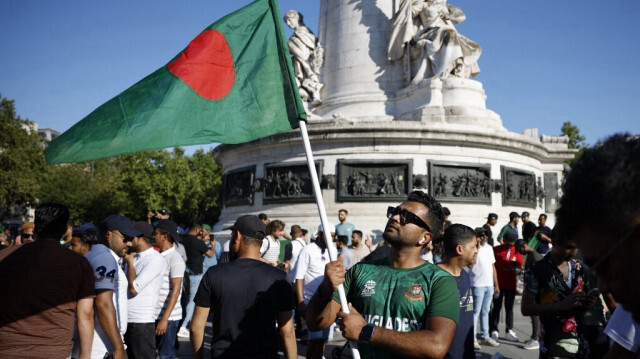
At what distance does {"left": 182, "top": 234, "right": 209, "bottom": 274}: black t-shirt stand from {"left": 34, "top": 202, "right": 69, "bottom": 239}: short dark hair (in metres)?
5.34

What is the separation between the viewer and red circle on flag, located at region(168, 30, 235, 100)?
159 inches

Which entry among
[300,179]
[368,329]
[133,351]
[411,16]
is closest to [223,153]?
[300,179]

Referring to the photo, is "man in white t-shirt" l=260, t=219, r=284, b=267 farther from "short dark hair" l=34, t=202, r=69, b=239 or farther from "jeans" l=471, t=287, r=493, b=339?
"short dark hair" l=34, t=202, r=69, b=239

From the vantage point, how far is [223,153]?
18094mm

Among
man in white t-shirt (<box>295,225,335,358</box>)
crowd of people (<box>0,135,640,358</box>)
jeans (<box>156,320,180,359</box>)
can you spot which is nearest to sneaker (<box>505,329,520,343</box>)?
man in white t-shirt (<box>295,225,335,358</box>)

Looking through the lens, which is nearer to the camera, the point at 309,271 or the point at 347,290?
the point at 347,290

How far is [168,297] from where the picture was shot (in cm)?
583

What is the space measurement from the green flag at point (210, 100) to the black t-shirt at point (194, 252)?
5.21 meters

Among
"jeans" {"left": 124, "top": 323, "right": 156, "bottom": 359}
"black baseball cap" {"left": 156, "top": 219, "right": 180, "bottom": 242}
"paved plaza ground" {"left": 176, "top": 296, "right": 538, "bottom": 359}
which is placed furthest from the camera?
"paved plaza ground" {"left": 176, "top": 296, "right": 538, "bottom": 359}

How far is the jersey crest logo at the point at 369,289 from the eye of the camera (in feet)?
9.61

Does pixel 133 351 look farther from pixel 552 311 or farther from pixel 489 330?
pixel 489 330

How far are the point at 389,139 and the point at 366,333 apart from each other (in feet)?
40.8

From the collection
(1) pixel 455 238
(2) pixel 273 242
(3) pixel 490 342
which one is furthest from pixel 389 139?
(1) pixel 455 238

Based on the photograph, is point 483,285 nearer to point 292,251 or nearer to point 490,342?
point 490,342
